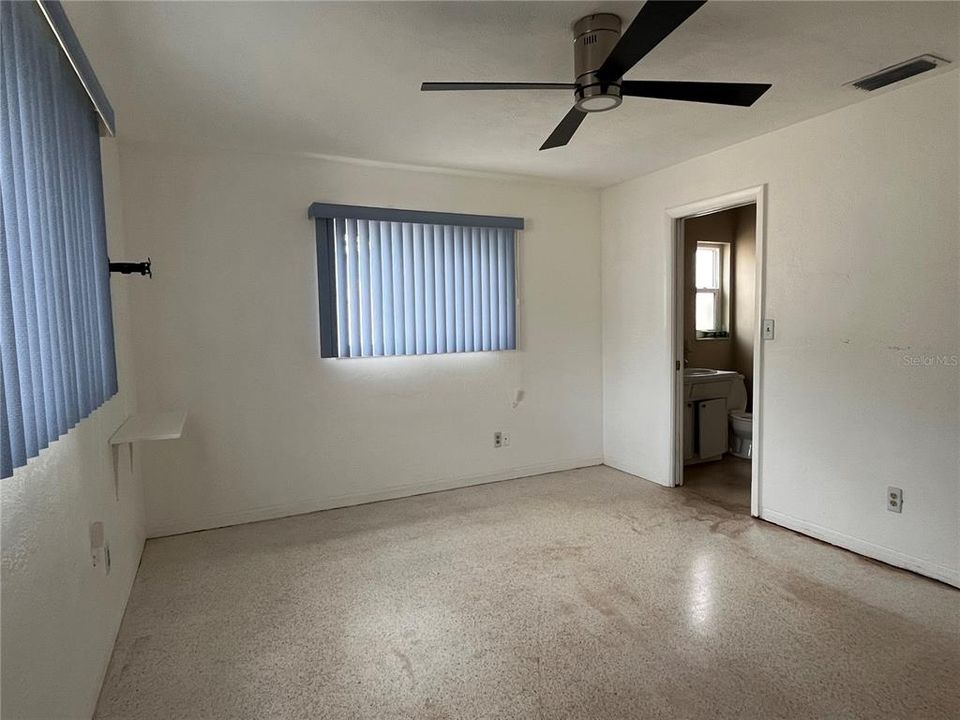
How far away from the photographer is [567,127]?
2436 millimetres

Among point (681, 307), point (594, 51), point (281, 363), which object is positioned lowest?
point (281, 363)

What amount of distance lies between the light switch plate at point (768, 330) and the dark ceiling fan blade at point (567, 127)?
176 cm

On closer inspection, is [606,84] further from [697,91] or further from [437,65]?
[437,65]

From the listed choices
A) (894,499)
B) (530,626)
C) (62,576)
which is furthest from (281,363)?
(894,499)

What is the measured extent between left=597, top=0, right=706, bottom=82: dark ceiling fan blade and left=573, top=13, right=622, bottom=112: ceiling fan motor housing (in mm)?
41

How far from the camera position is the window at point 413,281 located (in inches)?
145

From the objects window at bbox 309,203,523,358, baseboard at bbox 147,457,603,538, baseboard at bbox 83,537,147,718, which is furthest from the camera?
window at bbox 309,203,523,358

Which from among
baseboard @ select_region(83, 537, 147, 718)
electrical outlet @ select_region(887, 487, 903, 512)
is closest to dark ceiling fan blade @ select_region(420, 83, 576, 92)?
baseboard @ select_region(83, 537, 147, 718)

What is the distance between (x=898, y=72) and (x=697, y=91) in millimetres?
1164

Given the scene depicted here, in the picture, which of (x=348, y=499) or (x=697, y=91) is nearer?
(x=697, y=91)

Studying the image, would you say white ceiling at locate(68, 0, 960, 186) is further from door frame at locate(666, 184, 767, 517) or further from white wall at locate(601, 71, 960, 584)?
door frame at locate(666, 184, 767, 517)

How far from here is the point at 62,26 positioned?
1591 mm

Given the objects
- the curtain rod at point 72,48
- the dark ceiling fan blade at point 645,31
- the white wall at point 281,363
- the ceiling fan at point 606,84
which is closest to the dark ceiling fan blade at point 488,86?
the ceiling fan at point 606,84

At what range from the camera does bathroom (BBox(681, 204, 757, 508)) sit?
4742 mm
